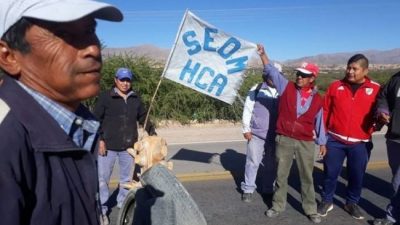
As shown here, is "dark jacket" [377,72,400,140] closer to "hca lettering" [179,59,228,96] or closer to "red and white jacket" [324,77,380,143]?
"red and white jacket" [324,77,380,143]

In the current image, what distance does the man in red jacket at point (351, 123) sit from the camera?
5.34 meters

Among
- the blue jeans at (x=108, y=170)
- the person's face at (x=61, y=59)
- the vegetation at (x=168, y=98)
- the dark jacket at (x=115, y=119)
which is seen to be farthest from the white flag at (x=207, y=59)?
the vegetation at (x=168, y=98)

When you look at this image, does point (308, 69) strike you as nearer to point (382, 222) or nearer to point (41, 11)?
point (382, 222)

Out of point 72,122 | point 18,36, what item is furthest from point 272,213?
point 18,36

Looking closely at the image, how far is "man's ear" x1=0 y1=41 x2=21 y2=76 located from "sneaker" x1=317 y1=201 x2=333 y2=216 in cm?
497

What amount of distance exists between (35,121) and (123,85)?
165 inches

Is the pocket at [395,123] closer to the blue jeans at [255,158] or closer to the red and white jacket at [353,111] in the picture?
the red and white jacket at [353,111]

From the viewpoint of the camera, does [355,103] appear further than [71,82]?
Yes

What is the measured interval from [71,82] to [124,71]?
13.0 feet

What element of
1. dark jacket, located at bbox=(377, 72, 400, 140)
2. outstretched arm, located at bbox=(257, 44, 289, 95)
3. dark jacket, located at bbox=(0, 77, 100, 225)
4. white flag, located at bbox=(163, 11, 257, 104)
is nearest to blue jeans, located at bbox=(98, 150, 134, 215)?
white flag, located at bbox=(163, 11, 257, 104)

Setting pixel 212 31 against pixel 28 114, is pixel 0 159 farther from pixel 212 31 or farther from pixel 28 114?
pixel 212 31

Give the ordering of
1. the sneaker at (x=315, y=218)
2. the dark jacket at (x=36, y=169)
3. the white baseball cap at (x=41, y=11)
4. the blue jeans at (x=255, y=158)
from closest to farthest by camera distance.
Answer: the dark jacket at (x=36, y=169)
the white baseball cap at (x=41, y=11)
the sneaker at (x=315, y=218)
the blue jeans at (x=255, y=158)

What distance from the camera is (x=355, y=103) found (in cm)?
534

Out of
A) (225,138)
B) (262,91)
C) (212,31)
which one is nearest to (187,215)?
(212,31)
